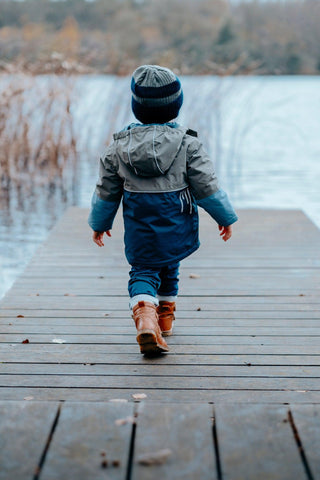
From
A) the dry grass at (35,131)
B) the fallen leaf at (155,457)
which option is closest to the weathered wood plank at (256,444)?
the fallen leaf at (155,457)

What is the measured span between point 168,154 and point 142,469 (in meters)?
1.25

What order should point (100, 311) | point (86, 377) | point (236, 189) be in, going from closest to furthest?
point (86, 377)
point (100, 311)
point (236, 189)

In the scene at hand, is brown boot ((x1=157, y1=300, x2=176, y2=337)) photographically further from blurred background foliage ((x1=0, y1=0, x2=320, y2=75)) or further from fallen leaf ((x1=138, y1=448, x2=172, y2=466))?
blurred background foliage ((x1=0, y1=0, x2=320, y2=75))

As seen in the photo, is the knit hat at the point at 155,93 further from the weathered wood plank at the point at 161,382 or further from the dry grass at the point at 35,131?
the dry grass at the point at 35,131

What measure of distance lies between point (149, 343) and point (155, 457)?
3.07ft

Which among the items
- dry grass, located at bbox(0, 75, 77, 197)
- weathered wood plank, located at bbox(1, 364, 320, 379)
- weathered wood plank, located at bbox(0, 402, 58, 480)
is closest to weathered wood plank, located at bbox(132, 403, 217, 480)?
weathered wood plank, located at bbox(0, 402, 58, 480)

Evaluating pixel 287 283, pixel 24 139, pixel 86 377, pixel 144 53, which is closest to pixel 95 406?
pixel 86 377

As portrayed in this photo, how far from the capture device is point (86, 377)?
224cm

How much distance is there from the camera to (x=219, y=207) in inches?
98.1

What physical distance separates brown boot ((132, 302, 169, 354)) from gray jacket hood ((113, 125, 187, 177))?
47cm

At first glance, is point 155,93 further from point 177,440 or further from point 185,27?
point 185,27

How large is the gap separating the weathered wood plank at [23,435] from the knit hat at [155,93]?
3.80ft

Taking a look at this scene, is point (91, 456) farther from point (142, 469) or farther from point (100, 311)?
point (100, 311)

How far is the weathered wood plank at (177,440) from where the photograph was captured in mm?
1396
